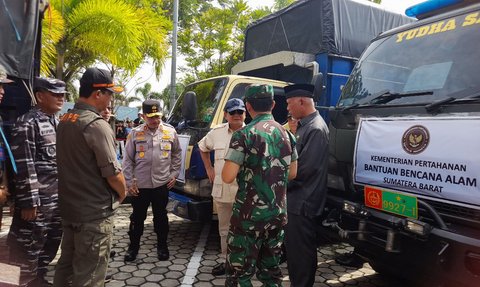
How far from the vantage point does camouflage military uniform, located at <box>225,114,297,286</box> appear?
2209mm

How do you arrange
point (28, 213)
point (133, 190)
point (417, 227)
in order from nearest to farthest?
1. point (417, 227)
2. point (28, 213)
3. point (133, 190)

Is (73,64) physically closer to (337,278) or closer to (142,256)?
(142,256)

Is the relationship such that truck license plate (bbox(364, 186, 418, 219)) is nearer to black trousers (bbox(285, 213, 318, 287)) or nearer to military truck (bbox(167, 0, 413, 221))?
black trousers (bbox(285, 213, 318, 287))

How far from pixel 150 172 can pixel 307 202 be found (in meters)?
1.71

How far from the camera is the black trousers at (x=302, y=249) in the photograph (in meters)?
2.63

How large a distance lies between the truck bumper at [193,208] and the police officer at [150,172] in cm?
21

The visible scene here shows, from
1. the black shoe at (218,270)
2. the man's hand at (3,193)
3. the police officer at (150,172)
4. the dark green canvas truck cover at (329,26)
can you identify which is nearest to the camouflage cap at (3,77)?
the man's hand at (3,193)

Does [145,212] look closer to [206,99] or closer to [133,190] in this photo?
[133,190]

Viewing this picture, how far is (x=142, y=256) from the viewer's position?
12.0 ft

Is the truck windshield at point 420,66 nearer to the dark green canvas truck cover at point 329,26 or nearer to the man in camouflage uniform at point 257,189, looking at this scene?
the man in camouflage uniform at point 257,189

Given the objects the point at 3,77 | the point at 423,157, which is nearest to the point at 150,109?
the point at 3,77

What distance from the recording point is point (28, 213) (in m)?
2.44

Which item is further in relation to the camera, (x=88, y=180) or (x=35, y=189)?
(x=35, y=189)

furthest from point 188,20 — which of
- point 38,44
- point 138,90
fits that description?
point 138,90
